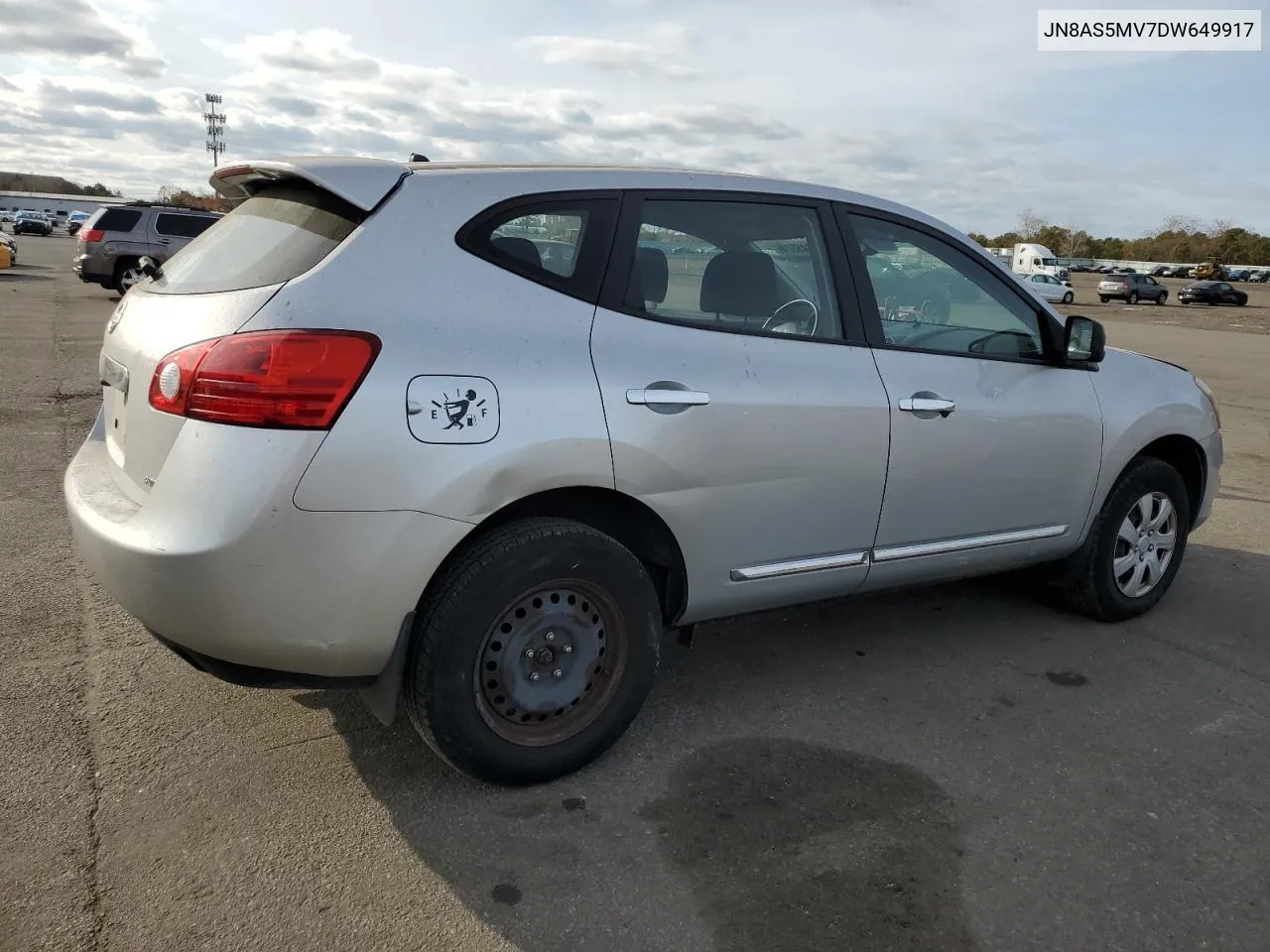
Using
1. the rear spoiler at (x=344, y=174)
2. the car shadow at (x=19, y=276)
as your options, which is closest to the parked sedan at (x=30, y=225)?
the car shadow at (x=19, y=276)

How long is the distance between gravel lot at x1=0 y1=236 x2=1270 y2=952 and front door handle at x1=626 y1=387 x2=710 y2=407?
Result: 112cm

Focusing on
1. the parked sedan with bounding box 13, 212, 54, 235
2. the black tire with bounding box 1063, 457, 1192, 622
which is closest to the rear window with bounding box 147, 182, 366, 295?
the black tire with bounding box 1063, 457, 1192, 622

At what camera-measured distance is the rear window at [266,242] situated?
2.70 meters

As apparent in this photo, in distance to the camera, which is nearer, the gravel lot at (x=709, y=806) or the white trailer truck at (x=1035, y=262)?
the gravel lot at (x=709, y=806)

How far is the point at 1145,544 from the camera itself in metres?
4.52

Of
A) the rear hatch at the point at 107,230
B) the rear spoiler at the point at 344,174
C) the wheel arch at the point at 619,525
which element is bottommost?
the wheel arch at the point at 619,525

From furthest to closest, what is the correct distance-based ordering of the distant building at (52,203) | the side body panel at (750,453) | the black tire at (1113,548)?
the distant building at (52,203) → the black tire at (1113,548) → the side body panel at (750,453)

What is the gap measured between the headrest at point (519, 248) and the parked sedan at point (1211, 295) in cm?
4922

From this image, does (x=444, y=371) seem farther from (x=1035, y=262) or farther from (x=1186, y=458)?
(x=1035, y=262)

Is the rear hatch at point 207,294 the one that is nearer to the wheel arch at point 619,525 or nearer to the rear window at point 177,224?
the wheel arch at point 619,525

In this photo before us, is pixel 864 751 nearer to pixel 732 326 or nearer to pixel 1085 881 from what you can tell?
pixel 1085 881

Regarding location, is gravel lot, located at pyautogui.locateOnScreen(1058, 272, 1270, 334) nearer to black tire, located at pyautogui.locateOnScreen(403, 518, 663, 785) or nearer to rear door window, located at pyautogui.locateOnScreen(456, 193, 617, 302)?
rear door window, located at pyautogui.locateOnScreen(456, 193, 617, 302)

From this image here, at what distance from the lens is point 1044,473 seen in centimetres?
400

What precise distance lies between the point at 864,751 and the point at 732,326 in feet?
4.73
